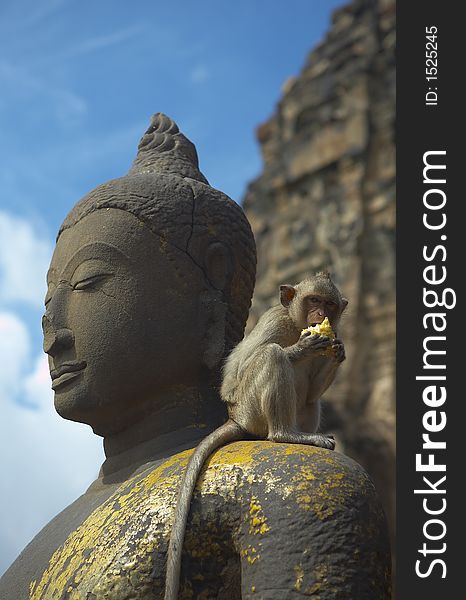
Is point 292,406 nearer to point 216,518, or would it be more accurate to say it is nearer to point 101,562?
point 216,518

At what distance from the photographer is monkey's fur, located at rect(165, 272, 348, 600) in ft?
17.3

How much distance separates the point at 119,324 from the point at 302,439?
3.93ft

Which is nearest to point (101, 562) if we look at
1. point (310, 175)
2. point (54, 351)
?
point (54, 351)

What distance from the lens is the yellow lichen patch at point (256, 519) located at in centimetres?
487

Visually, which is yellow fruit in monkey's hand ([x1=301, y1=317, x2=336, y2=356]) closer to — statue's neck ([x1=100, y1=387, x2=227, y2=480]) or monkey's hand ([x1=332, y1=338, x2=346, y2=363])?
monkey's hand ([x1=332, y1=338, x2=346, y2=363])

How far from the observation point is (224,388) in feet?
18.4

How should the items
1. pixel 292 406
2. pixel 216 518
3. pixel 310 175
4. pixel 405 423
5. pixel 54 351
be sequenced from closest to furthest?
pixel 216 518 → pixel 292 406 → pixel 54 351 → pixel 405 423 → pixel 310 175

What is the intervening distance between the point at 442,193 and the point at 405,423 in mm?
1509

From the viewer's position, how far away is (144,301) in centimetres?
585

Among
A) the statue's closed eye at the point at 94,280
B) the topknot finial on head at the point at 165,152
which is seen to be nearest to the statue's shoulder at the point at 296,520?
the statue's closed eye at the point at 94,280

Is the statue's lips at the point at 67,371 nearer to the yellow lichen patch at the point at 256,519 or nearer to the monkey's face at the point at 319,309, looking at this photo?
the monkey's face at the point at 319,309

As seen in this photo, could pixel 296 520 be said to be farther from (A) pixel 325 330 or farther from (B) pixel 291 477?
(A) pixel 325 330

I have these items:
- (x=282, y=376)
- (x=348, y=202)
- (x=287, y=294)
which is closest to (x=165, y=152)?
(x=287, y=294)

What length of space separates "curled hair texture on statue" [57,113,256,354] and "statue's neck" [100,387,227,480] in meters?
0.34
